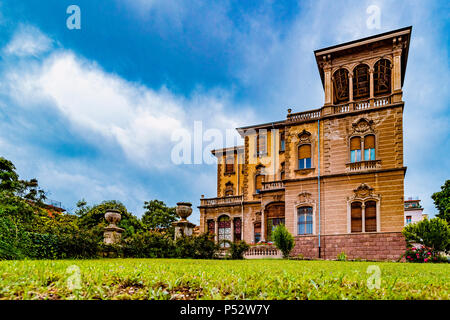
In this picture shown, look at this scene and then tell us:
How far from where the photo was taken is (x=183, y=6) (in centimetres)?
1339

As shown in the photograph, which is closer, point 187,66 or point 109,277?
point 109,277

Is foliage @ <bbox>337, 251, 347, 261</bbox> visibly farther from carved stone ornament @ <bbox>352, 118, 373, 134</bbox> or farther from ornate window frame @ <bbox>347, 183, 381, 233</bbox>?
carved stone ornament @ <bbox>352, 118, 373, 134</bbox>

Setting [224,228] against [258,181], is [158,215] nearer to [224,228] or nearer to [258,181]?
[224,228]

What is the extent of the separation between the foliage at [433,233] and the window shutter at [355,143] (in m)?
7.54

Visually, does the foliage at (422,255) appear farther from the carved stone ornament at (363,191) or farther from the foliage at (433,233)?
the carved stone ornament at (363,191)

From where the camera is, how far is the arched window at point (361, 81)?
26.3 meters

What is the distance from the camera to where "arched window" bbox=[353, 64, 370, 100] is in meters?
26.3

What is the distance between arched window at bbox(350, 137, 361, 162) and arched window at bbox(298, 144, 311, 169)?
10.4 ft

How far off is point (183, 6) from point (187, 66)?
19.2ft

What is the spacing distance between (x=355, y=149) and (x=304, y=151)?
3.84 m

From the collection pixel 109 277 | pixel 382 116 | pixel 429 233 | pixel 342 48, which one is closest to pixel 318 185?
pixel 382 116

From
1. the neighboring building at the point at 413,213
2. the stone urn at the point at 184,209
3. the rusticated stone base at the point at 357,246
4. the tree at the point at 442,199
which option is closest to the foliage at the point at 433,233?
the rusticated stone base at the point at 357,246
